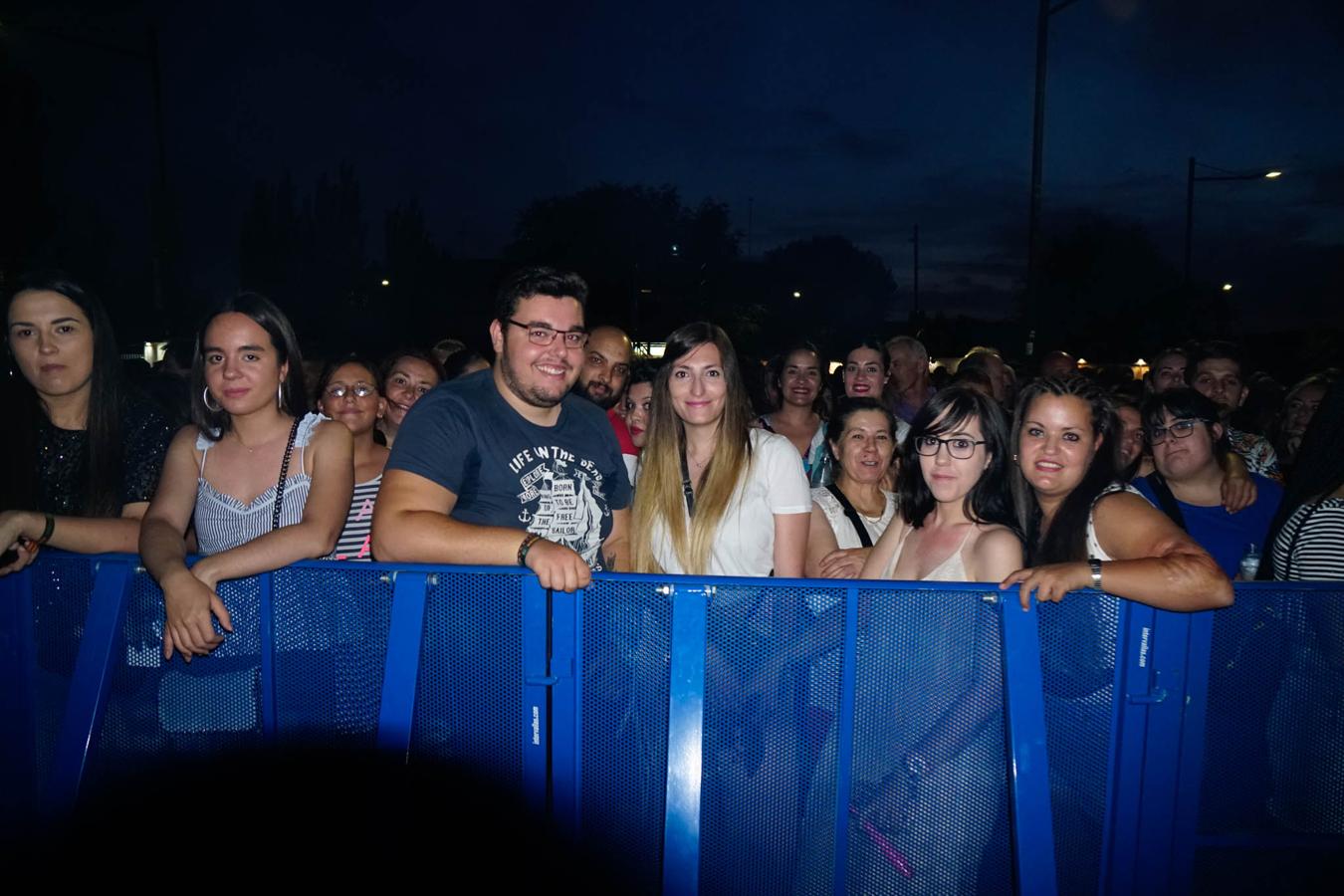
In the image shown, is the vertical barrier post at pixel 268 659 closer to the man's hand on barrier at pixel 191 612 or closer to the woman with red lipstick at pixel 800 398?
the man's hand on barrier at pixel 191 612

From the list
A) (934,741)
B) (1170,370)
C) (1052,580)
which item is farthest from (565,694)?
(1170,370)

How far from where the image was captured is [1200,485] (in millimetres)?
3744

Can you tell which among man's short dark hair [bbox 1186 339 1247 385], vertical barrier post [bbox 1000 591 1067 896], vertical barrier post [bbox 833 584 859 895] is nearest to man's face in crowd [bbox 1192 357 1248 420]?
man's short dark hair [bbox 1186 339 1247 385]

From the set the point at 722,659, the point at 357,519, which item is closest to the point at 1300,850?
the point at 722,659

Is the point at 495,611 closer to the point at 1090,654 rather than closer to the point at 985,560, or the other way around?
the point at 985,560

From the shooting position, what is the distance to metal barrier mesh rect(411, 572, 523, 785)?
8.36 feet

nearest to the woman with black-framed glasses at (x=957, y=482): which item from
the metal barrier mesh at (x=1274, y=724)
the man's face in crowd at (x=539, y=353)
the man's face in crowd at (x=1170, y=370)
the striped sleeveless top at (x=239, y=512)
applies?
the metal barrier mesh at (x=1274, y=724)

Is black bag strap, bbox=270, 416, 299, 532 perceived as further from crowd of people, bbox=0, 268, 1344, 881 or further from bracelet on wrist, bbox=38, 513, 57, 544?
bracelet on wrist, bbox=38, 513, 57, 544

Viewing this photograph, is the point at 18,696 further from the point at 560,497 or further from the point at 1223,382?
the point at 1223,382

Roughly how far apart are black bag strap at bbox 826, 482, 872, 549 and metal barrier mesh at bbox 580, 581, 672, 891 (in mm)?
1696

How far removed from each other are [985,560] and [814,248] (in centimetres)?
6273

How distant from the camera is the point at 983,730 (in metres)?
2.43

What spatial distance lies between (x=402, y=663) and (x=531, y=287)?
1.49m

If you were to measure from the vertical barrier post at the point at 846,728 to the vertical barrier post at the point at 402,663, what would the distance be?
4.79ft
